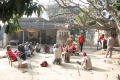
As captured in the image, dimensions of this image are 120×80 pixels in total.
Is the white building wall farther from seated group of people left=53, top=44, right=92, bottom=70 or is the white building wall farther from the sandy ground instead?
the sandy ground

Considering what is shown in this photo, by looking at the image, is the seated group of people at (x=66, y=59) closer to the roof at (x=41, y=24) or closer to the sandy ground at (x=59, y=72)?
the sandy ground at (x=59, y=72)

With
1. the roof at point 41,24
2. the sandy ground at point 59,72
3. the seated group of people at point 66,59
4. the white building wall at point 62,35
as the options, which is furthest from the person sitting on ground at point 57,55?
the white building wall at point 62,35

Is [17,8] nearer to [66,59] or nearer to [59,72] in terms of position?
[59,72]

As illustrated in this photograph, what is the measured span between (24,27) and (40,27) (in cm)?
202

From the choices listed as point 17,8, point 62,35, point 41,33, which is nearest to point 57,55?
point 17,8

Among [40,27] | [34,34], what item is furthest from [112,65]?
[34,34]

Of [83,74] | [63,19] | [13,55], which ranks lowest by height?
[83,74]

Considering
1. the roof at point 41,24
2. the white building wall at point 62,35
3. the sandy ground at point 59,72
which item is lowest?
the sandy ground at point 59,72

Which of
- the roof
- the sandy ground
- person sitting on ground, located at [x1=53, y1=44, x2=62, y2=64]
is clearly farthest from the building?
the sandy ground

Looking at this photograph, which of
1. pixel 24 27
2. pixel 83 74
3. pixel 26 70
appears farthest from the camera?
pixel 24 27

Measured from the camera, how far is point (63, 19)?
31766 mm

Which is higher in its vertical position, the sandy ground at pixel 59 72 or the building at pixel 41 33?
the building at pixel 41 33

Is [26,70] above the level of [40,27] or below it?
below

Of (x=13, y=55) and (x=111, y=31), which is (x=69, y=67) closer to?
(x=13, y=55)
